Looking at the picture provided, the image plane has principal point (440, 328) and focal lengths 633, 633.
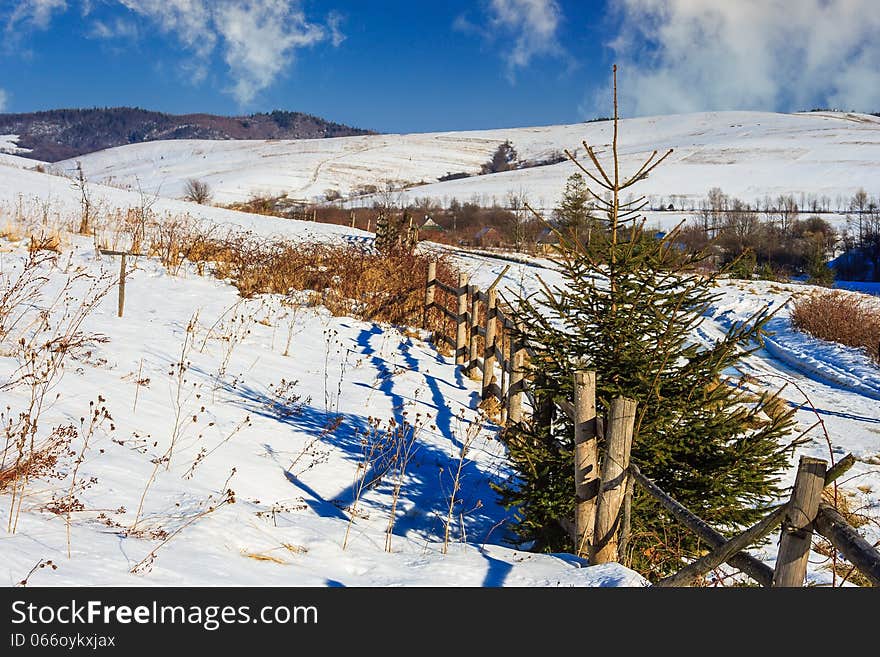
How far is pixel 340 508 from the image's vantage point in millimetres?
4844

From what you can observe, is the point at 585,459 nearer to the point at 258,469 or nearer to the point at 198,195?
the point at 258,469

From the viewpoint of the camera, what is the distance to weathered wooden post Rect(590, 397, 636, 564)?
3480mm

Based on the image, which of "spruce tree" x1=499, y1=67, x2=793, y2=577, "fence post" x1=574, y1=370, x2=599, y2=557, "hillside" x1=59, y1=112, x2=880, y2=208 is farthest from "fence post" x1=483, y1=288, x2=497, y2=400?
"hillside" x1=59, y1=112, x2=880, y2=208

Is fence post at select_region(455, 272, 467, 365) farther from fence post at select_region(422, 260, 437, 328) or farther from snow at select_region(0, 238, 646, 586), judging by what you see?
fence post at select_region(422, 260, 437, 328)

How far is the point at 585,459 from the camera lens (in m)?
3.79

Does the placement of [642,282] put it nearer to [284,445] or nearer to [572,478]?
[572,478]

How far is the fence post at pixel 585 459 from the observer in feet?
12.2

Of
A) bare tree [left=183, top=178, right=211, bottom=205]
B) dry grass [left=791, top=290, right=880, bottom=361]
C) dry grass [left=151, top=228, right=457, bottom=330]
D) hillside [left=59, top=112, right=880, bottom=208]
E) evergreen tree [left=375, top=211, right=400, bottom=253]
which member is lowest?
dry grass [left=791, top=290, right=880, bottom=361]

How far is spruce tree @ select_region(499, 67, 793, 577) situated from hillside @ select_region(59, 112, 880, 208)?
208 ft

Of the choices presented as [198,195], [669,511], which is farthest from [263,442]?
[198,195]

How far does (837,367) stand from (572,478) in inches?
543

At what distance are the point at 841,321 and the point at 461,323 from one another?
12.6 m

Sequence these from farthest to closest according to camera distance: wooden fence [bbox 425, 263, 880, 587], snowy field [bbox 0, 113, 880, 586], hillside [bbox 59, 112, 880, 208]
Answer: hillside [bbox 59, 112, 880, 208], snowy field [bbox 0, 113, 880, 586], wooden fence [bbox 425, 263, 880, 587]
